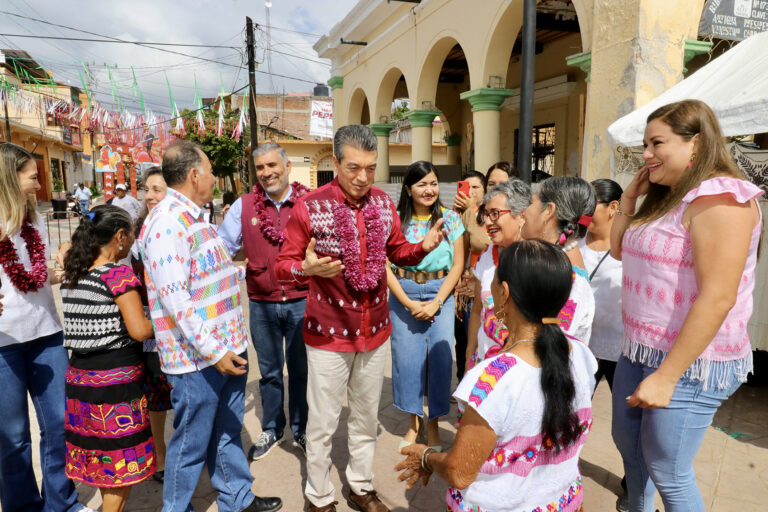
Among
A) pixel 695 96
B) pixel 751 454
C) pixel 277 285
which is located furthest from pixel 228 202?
pixel 751 454

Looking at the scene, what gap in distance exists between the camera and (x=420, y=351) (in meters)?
3.23

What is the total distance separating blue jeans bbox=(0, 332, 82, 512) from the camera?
7.67ft

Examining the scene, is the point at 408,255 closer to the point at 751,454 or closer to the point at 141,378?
the point at 141,378

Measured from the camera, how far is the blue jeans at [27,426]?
7.67 feet

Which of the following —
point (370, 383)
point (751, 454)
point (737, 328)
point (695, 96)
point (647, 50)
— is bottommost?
point (751, 454)

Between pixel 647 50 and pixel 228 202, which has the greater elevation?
pixel 647 50

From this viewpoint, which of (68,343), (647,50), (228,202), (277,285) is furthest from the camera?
(228,202)

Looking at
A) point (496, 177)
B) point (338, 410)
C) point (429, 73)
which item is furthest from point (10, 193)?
point (429, 73)

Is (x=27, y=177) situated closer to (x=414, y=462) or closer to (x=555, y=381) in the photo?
(x=414, y=462)

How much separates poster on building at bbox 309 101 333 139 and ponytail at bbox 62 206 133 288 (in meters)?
19.5

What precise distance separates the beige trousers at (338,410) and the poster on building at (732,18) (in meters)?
5.70

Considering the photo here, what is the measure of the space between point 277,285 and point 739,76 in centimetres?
411

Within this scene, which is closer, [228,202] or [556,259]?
[556,259]

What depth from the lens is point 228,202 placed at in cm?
1250
